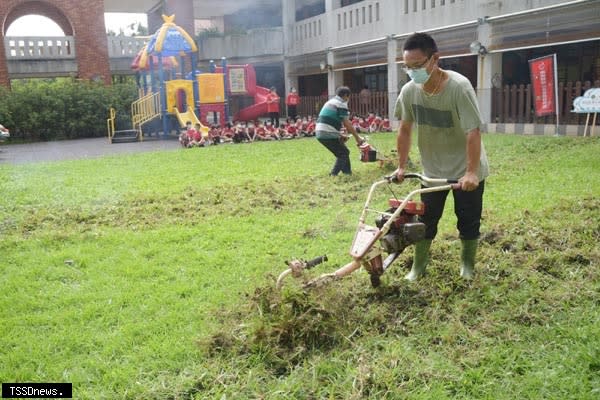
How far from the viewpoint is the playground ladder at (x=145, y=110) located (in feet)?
63.5

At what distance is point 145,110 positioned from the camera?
19953mm

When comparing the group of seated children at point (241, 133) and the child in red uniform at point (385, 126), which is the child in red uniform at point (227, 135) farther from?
the child in red uniform at point (385, 126)

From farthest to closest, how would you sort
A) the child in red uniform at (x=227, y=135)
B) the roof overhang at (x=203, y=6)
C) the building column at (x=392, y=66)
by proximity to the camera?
the roof overhang at (x=203, y=6) → the building column at (x=392, y=66) → the child in red uniform at (x=227, y=135)

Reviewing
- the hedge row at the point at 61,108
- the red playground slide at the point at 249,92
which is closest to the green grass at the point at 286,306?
the red playground slide at the point at 249,92

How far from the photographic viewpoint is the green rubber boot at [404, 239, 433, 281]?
164 inches

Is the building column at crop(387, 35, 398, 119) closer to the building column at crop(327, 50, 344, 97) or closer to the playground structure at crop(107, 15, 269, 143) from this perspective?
the building column at crop(327, 50, 344, 97)

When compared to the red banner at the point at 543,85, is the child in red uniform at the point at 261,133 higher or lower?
lower

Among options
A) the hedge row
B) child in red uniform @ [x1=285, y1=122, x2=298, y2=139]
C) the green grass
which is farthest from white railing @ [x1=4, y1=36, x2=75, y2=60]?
the green grass

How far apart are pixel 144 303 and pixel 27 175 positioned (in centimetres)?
775

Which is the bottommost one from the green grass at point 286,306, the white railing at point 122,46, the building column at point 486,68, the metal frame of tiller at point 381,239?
the green grass at point 286,306

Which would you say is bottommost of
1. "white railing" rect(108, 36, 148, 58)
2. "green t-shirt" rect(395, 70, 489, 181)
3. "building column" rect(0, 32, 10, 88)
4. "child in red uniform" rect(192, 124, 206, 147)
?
"child in red uniform" rect(192, 124, 206, 147)

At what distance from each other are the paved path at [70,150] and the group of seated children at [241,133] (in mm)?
717

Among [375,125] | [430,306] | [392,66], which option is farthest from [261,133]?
[430,306]

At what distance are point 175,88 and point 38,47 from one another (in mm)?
8056
